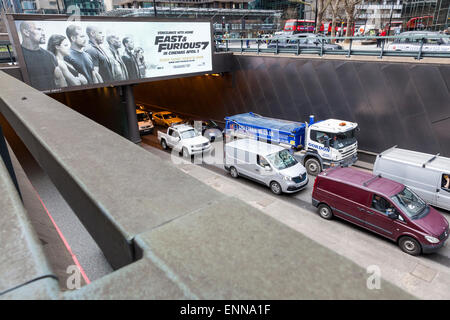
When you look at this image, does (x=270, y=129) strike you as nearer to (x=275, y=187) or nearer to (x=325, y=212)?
(x=275, y=187)

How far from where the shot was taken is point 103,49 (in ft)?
50.1

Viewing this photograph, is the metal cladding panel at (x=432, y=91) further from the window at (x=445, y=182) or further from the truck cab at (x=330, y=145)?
the window at (x=445, y=182)

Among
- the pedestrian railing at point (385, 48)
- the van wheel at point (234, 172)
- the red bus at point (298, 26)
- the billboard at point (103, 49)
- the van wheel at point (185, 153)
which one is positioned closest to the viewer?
the billboard at point (103, 49)

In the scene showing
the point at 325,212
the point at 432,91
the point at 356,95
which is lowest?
the point at 325,212

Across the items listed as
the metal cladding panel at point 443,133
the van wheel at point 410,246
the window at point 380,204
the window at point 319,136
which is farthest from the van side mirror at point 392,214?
the metal cladding panel at point 443,133

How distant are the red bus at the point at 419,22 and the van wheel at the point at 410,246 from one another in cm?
5479

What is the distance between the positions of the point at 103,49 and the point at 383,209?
47.2ft

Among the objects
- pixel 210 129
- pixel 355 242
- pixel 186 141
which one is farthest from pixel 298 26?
pixel 355 242

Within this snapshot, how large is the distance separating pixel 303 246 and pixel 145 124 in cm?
2228

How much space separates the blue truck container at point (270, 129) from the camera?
14.9m

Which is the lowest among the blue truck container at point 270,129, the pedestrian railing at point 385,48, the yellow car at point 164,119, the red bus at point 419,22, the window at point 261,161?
the yellow car at point 164,119

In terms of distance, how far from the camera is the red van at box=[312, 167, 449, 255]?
8859 mm

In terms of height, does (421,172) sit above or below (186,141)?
above
